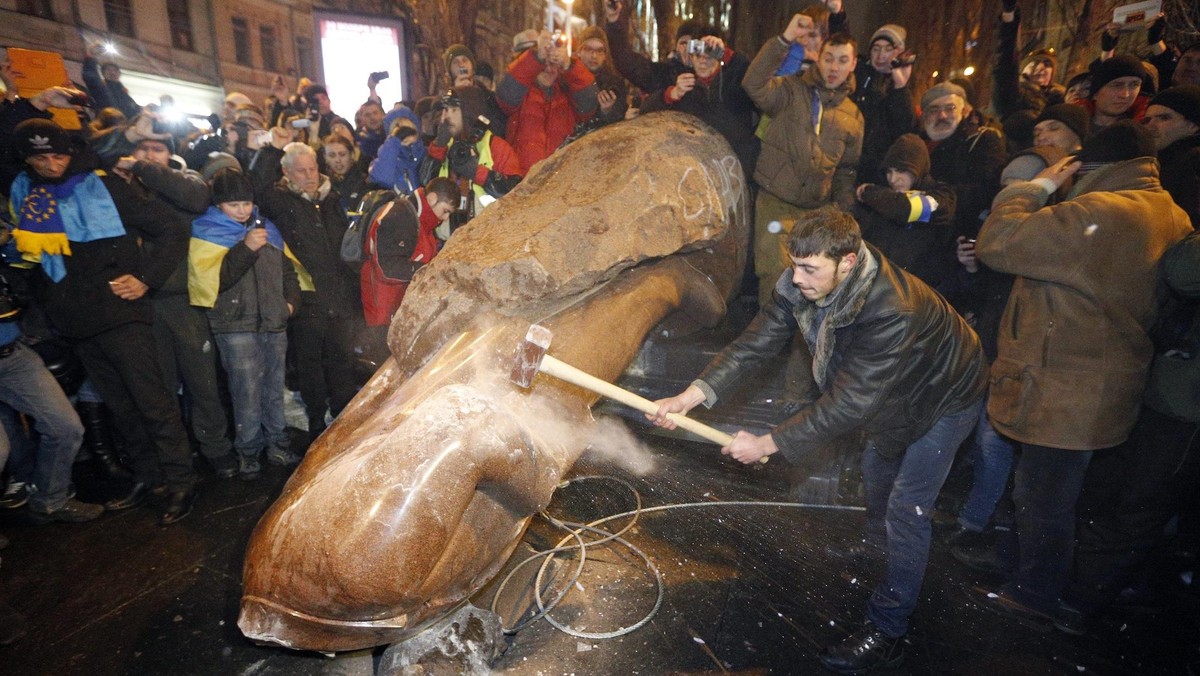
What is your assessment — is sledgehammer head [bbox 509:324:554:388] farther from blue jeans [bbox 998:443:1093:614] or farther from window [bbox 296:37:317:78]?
window [bbox 296:37:317:78]

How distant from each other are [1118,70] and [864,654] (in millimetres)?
4082

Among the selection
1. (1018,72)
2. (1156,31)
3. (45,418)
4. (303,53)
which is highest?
(303,53)

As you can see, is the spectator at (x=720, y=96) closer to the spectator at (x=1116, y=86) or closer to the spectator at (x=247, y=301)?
the spectator at (x=1116, y=86)

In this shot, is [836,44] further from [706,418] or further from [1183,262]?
[706,418]

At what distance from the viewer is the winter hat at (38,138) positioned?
3.19 m

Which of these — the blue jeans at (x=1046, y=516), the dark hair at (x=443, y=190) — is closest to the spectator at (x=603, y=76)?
the dark hair at (x=443, y=190)

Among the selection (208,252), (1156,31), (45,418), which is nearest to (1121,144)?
(1156,31)

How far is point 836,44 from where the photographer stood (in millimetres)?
3795

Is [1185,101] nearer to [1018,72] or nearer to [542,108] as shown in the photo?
[1018,72]

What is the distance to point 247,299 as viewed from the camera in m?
4.04

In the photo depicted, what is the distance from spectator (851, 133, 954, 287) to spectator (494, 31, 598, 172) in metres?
2.67

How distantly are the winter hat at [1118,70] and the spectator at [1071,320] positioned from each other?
1.58 meters

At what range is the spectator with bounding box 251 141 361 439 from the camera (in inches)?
170

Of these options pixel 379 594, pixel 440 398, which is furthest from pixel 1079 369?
pixel 379 594
